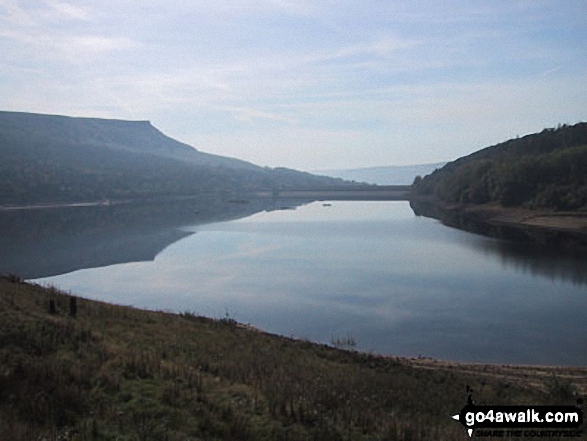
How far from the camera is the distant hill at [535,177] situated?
66125 mm

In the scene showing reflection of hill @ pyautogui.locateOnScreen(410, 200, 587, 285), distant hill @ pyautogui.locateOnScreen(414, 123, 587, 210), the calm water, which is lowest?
the calm water

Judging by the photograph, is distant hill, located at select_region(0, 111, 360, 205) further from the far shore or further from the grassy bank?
the grassy bank

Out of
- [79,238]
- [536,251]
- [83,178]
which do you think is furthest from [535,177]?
[83,178]

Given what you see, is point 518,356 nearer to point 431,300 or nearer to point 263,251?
point 431,300

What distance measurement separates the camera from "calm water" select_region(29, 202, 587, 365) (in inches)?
824

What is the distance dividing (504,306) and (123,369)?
21669 mm

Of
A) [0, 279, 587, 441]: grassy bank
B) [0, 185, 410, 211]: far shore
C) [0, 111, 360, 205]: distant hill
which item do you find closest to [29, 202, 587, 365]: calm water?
[0, 279, 587, 441]: grassy bank

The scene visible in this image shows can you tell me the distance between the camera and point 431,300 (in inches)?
1077

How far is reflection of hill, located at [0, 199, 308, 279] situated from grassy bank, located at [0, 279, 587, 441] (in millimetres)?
27528

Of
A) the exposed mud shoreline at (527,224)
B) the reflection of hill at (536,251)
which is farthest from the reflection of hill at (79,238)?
the exposed mud shoreline at (527,224)

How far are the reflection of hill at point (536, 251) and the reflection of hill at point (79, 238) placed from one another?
27.0 m

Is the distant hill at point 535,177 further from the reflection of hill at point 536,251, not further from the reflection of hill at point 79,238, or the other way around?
the reflection of hill at point 79,238

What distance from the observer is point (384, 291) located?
29.5m

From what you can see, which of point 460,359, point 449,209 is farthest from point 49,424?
point 449,209
